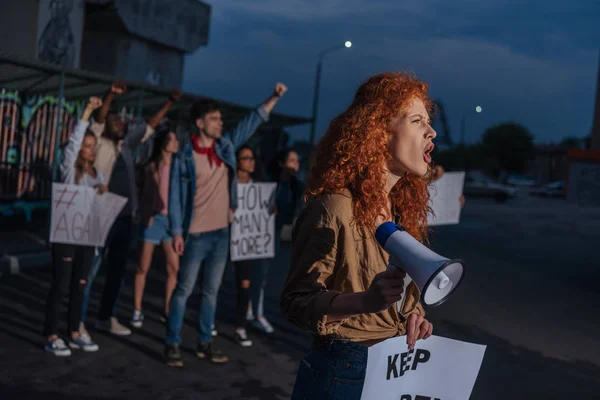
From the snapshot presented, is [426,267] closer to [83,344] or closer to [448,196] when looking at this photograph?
[83,344]

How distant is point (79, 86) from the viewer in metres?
14.8

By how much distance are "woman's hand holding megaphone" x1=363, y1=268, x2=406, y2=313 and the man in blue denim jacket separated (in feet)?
13.9

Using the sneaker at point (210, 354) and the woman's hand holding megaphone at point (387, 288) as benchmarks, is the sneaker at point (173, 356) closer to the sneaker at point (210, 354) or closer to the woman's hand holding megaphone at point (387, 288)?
the sneaker at point (210, 354)

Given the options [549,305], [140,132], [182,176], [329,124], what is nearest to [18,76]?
[140,132]

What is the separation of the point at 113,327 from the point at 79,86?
851 cm

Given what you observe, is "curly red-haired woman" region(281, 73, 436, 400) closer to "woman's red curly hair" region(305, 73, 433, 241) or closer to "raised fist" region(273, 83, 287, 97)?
"woman's red curly hair" region(305, 73, 433, 241)

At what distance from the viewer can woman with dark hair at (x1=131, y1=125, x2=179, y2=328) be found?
24.9 ft

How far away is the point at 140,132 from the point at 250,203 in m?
1.37

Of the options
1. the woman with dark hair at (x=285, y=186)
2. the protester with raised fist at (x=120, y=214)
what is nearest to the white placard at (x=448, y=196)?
the woman with dark hair at (x=285, y=186)

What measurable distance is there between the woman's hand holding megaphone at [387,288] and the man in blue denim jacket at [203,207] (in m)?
4.24

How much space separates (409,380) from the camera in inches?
101

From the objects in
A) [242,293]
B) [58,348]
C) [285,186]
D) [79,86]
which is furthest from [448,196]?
[79,86]

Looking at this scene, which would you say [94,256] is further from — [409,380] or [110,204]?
[409,380]

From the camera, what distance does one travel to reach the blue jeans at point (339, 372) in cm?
245
